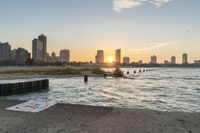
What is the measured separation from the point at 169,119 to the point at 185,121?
2.35 ft

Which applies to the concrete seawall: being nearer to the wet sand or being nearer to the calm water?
the calm water

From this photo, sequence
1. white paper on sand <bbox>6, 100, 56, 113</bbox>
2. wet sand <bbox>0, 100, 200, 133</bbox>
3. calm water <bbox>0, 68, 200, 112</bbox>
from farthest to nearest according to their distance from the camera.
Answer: calm water <bbox>0, 68, 200, 112</bbox> → white paper on sand <bbox>6, 100, 56, 113</bbox> → wet sand <bbox>0, 100, 200, 133</bbox>

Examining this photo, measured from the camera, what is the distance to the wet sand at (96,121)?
1029 centimetres

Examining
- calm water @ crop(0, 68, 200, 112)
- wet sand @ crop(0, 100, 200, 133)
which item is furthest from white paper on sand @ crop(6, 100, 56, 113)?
calm water @ crop(0, 68, 200, 112)

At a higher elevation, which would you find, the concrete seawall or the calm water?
the concrete seawall

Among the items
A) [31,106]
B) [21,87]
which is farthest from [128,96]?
[31,106]

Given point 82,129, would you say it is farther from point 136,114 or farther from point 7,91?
point 7,91

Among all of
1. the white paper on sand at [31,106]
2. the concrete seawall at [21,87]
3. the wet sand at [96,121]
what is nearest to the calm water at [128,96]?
the concrete seawall at [21,87]

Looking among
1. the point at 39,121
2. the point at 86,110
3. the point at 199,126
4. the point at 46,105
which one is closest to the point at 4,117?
the point at 39,121

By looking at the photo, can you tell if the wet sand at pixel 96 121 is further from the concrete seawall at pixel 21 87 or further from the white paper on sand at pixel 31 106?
the concrete seawall at pixel 21 87

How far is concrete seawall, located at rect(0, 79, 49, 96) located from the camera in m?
32.1

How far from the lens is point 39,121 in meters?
11.5

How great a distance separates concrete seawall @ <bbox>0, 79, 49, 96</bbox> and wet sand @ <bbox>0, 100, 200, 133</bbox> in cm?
1893

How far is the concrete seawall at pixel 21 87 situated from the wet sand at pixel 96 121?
18925mm
